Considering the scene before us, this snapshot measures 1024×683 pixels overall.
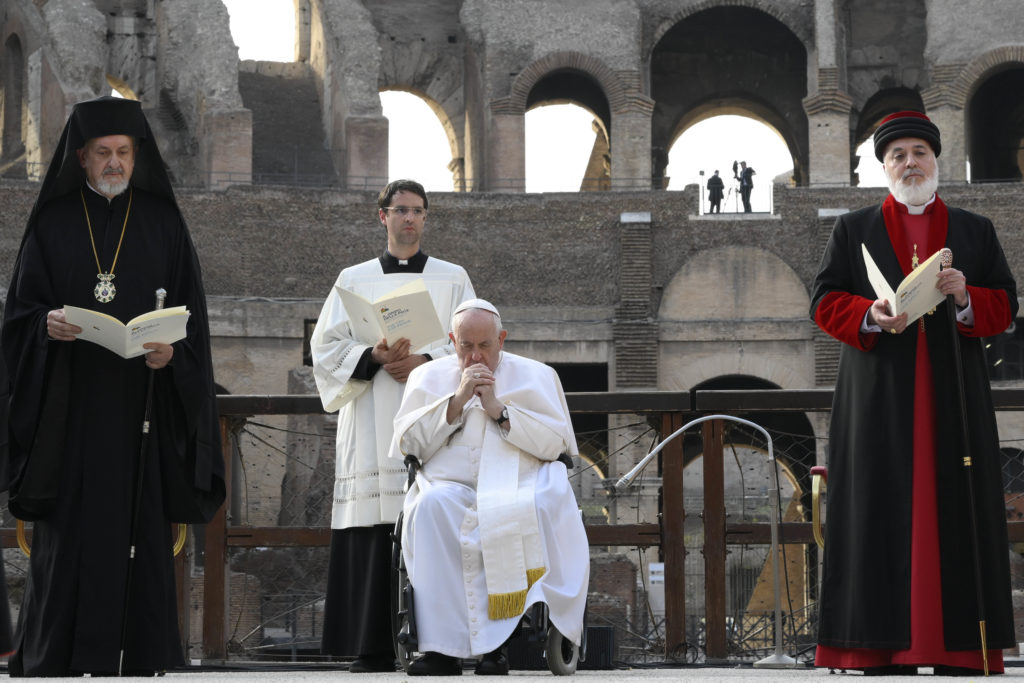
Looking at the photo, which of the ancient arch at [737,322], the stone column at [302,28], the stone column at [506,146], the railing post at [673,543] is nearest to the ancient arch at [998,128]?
the ancient arch at [737,322]

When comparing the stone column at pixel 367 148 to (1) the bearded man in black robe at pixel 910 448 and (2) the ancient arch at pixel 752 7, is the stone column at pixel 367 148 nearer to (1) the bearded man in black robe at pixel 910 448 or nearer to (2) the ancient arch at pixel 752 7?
(2) the ancient arch at pixel 752 7

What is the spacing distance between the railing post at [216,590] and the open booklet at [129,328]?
1.82 meters

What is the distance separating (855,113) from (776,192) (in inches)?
265

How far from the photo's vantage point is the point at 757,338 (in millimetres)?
25578

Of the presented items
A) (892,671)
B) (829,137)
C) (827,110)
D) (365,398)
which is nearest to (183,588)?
(365,398)

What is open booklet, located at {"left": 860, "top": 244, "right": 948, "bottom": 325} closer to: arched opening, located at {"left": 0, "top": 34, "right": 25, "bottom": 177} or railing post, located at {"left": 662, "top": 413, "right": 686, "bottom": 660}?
railing post, located at {"left": 662, "top": 413, "right": 686, "bottom": 660}

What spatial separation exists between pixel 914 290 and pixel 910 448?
61 centimetres

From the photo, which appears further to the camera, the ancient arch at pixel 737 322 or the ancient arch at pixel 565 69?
the ancient arch at pixel 565 69

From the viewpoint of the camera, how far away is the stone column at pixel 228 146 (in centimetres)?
2725

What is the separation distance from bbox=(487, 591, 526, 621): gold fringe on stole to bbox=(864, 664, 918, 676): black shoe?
1300 millimetres

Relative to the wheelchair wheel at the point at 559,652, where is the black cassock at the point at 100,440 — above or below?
above

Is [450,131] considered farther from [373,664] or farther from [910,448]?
[910,448]

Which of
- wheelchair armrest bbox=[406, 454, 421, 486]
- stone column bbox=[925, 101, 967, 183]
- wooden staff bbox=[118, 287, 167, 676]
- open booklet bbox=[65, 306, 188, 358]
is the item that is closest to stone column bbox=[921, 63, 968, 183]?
stone column bbox=[925, 101, 967, 183]

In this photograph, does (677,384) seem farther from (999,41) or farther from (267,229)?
(999,41)
